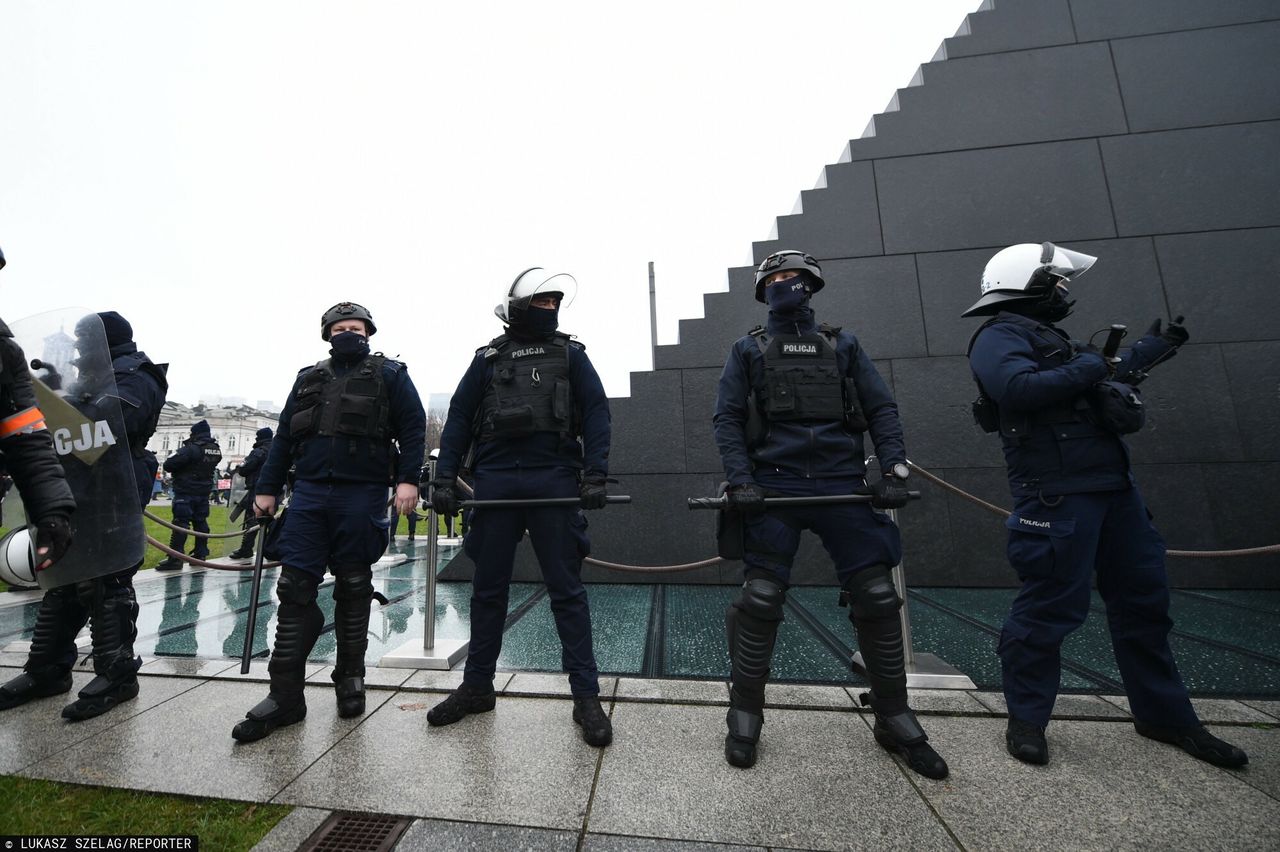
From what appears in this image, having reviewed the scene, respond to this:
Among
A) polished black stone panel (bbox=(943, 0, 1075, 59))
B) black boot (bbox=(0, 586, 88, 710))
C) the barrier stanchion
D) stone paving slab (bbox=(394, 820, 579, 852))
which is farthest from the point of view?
polished black stone panel (bbox=(943, 0, 1075, 59))

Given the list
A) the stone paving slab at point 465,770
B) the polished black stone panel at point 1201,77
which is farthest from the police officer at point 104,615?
the polished black stone panel at point 1201,77

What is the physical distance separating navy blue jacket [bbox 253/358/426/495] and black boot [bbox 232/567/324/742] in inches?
22.1

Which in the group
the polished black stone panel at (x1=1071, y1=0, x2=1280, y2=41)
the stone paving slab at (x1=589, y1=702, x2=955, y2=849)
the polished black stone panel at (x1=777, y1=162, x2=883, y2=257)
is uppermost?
Answer: the polished black stone panel at (x1=1071, y1=0, x2=1280, y2=41)

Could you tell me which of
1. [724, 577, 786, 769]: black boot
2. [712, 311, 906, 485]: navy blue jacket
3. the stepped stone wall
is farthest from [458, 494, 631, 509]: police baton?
the stepped stone wall

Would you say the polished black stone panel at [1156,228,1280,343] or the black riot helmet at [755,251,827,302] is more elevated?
the polished black stone panel at [1156,228,1280,343]

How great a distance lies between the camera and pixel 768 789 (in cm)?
200

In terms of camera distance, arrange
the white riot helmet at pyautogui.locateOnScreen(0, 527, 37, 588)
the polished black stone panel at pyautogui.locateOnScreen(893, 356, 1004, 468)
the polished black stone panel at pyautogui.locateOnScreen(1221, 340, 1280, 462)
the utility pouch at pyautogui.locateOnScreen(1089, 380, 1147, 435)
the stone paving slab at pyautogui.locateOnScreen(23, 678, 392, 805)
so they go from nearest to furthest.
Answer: the stone paving slab at pyautogui.locateOnScreen(23, 678, 392, 805) < the utility pouch at pyautogui.locateOnScreen(1089, 380, 1147, 435) < the white riot helmet at pyautogui.locateOnScreen(0, 527, 37, 588) < the polished black stone panel at pyautogui.locateOnScreen(1221, 340, 1280, 462) < the polished black stone panel at pyautogui.locateOnScreen(893, 356, 1004, 468)

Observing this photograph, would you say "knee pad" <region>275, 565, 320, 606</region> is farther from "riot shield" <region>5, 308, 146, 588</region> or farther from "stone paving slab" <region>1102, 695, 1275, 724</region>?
"stone paving slab" <region>1102, 695, 1275, 724</region>

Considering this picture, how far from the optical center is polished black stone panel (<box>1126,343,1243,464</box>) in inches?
208

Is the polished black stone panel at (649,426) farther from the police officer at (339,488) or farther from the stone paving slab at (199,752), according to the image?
the stone paving slab at (199,752)

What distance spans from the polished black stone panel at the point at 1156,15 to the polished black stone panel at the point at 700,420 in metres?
6.29

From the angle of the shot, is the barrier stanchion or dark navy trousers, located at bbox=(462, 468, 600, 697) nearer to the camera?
dark navy trousers, located at bbox=(462, 468, 600, 697)

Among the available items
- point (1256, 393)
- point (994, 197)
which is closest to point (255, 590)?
point (994, 197)

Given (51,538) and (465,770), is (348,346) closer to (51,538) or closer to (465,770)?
(51,538)
